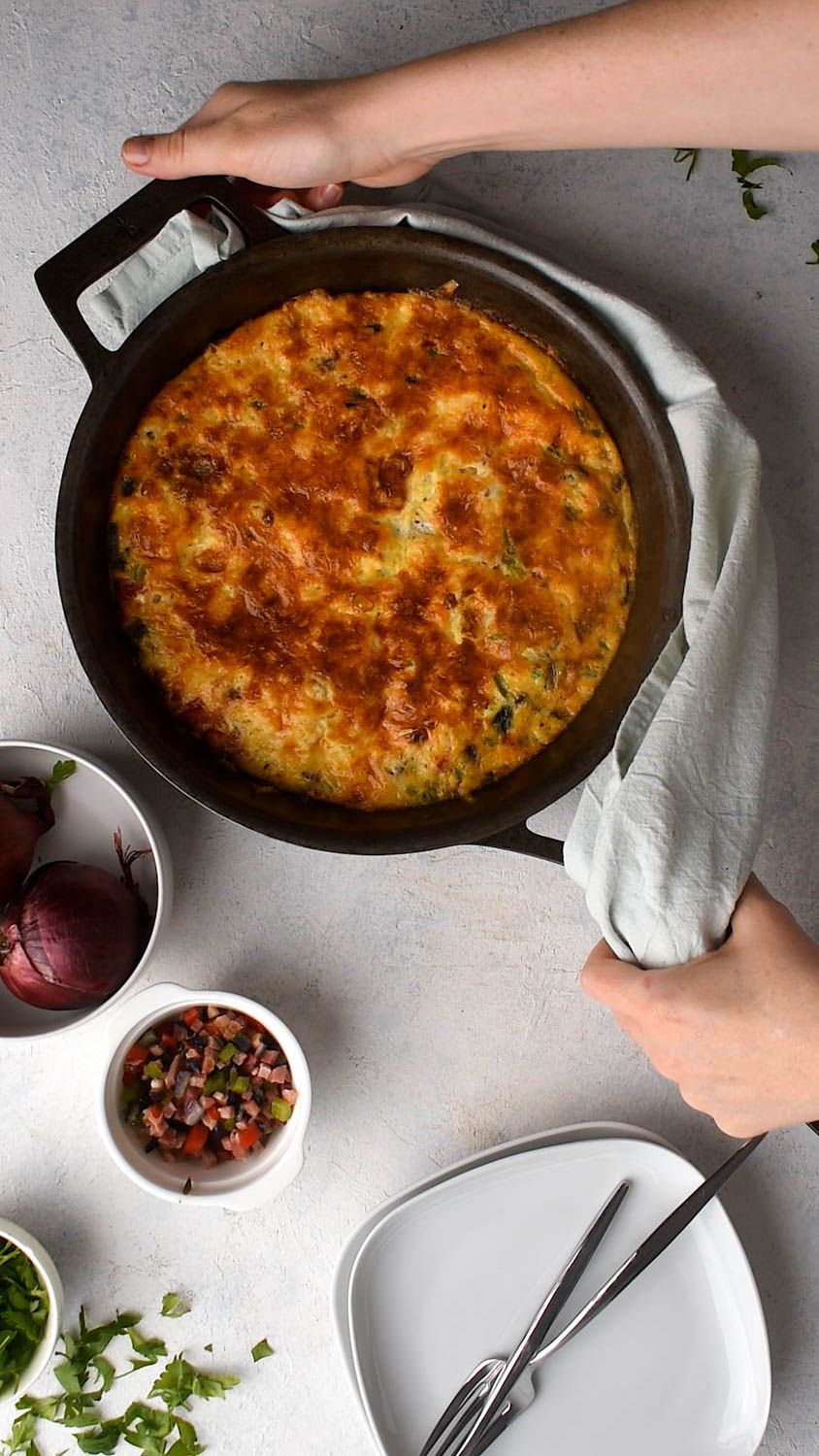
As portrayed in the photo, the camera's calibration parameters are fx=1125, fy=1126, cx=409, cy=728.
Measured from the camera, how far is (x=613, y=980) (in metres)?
2.02

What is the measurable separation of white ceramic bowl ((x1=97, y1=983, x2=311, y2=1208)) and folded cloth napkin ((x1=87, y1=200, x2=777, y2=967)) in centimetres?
74

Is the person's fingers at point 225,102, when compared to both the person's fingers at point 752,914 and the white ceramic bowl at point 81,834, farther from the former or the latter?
the person's fingers at point 752,914

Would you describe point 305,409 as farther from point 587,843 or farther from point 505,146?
point 587,843

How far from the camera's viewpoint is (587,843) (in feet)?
7.02

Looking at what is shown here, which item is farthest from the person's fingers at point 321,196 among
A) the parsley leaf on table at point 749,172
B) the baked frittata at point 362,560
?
the parsley leaf on table at point 749,172

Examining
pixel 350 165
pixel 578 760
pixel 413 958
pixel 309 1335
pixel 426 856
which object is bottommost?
pixel 309 1335

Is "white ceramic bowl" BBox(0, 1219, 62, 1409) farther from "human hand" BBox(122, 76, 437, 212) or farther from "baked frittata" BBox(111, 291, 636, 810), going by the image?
"human hand" BBox(122, 76, 437, 212)

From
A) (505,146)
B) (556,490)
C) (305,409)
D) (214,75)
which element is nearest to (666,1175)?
(556,490)

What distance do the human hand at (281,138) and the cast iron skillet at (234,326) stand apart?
0.07 m

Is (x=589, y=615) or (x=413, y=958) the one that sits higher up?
(x=589, y=615)

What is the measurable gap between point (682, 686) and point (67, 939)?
1286 mm

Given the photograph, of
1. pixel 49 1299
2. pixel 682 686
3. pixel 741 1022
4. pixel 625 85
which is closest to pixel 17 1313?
pixel 49 1299

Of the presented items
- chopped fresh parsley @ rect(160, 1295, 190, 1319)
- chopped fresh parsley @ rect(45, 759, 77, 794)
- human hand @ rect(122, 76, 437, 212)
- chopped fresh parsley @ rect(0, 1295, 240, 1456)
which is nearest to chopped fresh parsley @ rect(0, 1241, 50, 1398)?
chopped fresh parsley @ rect(45, 759, 77, 794)

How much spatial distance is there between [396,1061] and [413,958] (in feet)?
0.79
